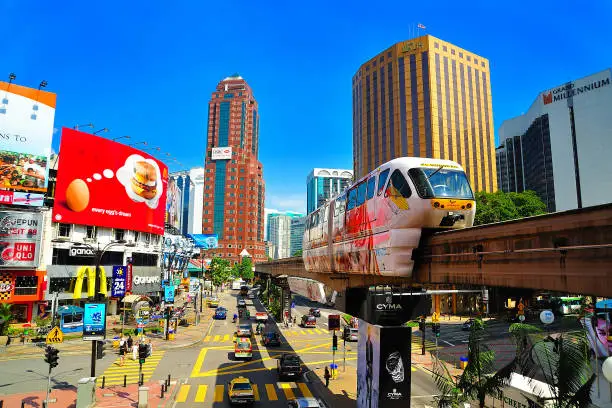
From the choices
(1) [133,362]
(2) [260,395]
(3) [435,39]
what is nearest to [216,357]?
(1) [133,362]

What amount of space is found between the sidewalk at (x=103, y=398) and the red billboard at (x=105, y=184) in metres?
35.0

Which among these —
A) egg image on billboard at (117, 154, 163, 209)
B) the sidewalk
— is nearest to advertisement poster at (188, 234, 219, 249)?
egg image on billboard at (117, 154, 163, 209)

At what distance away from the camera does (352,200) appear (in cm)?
1941

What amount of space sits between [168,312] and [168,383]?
18.4m

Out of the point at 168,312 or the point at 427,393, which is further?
the point at 168,312

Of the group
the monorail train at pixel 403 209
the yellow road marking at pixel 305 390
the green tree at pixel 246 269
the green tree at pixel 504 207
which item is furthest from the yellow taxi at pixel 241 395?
the green tree at pixel 246 269

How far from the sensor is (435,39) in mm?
102875

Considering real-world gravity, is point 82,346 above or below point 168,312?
below

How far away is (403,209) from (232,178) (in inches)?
6228

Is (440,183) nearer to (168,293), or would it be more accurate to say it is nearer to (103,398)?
(103,398)

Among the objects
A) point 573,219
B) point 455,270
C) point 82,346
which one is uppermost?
point 573,219

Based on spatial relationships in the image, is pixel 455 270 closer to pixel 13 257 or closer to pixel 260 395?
pixel 260 395

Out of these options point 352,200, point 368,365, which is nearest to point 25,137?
point 352,200

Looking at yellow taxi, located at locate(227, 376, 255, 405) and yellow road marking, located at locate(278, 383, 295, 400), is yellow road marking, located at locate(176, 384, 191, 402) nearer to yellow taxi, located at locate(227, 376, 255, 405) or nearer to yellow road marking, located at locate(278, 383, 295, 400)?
yellow taxi, located at locate(227, 376, 255, 405)
